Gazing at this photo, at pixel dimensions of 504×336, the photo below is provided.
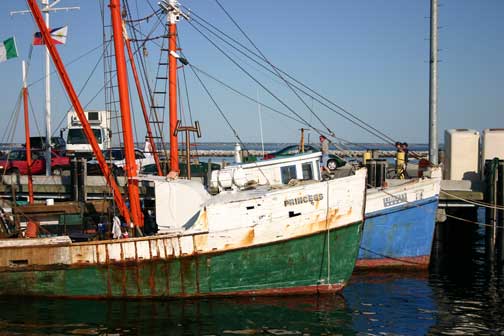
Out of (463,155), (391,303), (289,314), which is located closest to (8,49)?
(289,314)

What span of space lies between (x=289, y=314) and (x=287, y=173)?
4.09 metres

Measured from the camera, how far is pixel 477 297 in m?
15.8

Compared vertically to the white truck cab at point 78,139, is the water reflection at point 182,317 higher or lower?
lower

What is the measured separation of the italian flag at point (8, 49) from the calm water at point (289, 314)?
35.2ft

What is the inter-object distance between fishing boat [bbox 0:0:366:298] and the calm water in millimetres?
395

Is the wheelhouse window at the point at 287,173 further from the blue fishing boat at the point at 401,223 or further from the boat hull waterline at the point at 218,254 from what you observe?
the blue fishing boat at the point at 401,223

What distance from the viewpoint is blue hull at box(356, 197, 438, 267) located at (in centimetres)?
1870

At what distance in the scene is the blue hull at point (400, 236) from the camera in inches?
736

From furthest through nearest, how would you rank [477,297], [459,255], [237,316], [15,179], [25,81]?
[15,179]
[459,255]
[25,81]
[477,297]
[237,316]

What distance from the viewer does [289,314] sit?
1381 centimetres

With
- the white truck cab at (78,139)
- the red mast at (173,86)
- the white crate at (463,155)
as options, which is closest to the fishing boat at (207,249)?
the red mast at (173,86)

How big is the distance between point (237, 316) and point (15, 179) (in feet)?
42.2

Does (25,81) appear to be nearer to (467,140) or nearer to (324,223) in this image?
(324,223)

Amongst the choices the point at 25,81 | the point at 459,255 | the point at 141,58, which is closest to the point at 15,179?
the point at 25,81
